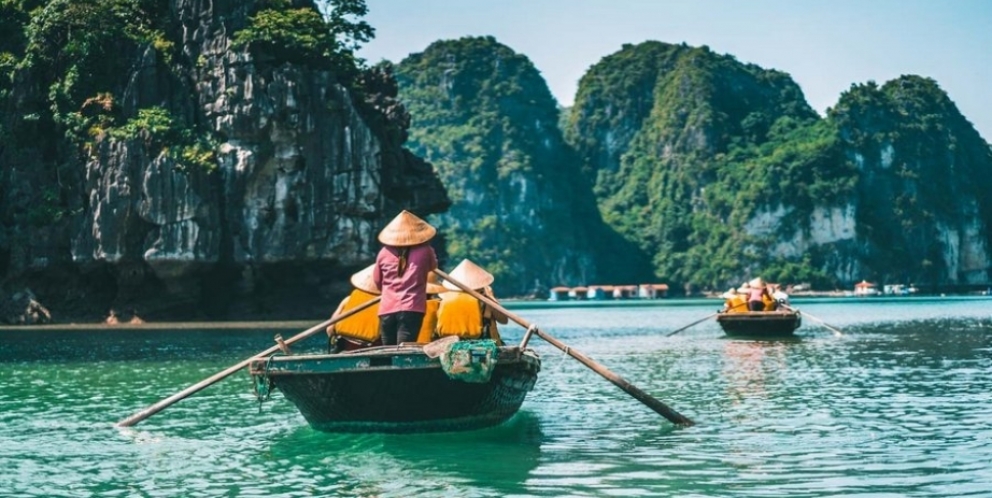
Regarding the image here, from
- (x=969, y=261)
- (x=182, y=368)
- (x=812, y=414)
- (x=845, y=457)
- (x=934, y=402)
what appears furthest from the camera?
(x=969, y=261)

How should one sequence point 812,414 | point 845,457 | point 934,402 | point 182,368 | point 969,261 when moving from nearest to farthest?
point 845,457, point 812,414, point 934,402, point 182,368, point 969,261

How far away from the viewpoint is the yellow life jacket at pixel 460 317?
12906 millimetres

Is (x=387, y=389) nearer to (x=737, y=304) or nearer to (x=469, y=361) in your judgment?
(x=469, y=361)

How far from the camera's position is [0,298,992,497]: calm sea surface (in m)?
9.73

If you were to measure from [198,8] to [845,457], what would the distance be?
40574mm

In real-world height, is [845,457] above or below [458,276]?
below

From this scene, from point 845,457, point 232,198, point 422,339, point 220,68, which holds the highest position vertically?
point 220,68

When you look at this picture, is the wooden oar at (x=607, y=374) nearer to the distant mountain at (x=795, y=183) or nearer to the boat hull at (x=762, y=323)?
the boat hull at (x=762, y=323)

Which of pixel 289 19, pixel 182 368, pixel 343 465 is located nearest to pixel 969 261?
pixel 289 19

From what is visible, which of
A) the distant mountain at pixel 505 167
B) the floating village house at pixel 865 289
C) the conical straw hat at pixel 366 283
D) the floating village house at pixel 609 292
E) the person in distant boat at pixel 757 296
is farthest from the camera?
the distant mountain at pixel 505 167

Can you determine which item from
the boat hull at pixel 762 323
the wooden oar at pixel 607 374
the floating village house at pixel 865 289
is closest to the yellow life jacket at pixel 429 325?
the wooden oar at pixel 607 374

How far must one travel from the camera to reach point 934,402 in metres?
15.3

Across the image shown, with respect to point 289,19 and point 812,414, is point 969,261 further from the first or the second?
point 812,414

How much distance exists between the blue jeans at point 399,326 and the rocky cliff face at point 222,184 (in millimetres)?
33532
